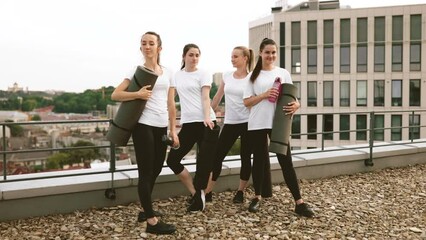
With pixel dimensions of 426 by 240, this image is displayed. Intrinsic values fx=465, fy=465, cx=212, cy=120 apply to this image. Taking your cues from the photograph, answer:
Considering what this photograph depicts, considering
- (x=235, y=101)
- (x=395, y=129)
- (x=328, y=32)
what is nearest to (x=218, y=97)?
(x=235, y=101)

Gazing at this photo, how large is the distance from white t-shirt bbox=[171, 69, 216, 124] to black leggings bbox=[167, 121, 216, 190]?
3.9 inches

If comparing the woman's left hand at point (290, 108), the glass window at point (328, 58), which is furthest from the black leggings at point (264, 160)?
the glass window at point (328, 58)

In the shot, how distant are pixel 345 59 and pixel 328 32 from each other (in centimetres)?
320

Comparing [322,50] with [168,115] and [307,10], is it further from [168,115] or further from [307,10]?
[168,115]

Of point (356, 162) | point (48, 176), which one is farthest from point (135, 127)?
point (356, 162)

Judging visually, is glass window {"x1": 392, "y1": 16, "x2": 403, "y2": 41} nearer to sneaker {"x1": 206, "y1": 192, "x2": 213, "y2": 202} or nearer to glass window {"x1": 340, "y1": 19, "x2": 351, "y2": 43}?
glass window {"x1": 340, "y1": 19, "x2": 351, "y2": 43}

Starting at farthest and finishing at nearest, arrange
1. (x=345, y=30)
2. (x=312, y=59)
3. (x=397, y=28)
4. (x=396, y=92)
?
1. (x=312, y=59)
2. (x=345, y=30)
3. (x=396, y=92)
4. (x=397, y=28)

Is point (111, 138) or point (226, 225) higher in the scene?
point (111, 138)

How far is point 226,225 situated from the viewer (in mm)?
4742

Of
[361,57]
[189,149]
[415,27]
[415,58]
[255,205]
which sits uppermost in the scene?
[415,27]

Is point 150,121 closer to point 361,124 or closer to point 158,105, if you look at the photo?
point 158,105

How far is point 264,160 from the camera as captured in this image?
5.11 metres

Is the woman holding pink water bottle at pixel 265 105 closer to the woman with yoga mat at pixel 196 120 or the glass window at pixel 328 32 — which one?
the woman with yoga mat at pixel 196 120

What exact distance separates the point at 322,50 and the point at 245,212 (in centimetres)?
4345
